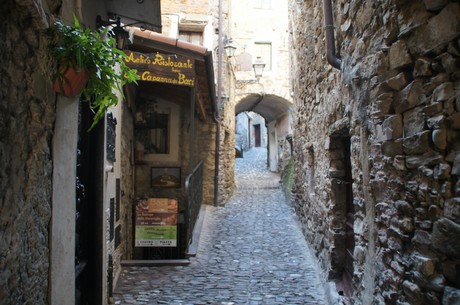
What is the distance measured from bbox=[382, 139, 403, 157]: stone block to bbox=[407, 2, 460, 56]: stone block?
515 mm

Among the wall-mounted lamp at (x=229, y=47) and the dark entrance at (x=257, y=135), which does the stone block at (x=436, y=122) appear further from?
the dark entrance at (x=257, y=135)

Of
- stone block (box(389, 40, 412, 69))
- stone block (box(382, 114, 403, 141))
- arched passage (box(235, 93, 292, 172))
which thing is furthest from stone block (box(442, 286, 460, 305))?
arched passage (box(235, 93, 292, 172))

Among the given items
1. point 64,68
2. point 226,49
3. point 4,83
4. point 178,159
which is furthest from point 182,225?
point 4,83

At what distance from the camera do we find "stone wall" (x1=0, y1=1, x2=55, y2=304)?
1.63 m

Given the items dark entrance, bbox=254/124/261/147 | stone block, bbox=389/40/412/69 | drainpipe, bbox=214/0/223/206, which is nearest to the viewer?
stone block, bbox=389/40/412/69

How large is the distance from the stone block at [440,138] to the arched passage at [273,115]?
13.5 meters

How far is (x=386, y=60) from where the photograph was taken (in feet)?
7.86

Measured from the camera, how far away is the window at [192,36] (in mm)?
9727

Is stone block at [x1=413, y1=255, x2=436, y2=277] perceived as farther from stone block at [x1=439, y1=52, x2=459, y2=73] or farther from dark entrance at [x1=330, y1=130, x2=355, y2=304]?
dark entrance at [x1=330, y1=130, x2=355, y2=304]

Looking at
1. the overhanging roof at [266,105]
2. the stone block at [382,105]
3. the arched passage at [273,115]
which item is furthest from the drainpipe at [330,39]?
the overhanging roof at [266,105]

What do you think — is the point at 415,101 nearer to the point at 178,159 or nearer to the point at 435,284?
the point at 435,284

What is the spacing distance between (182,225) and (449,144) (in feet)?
22.5

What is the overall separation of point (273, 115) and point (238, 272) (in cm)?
1407

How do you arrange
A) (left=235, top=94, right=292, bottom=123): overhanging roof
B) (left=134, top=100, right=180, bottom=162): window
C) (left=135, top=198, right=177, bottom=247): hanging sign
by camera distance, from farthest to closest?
(left=235, top=94, right=292, bottom=123): overhanging roof, (left=134, top=100, right=180, bottom=162): window, (left=135, top=198, right=177, bottom=247): hanging sign
